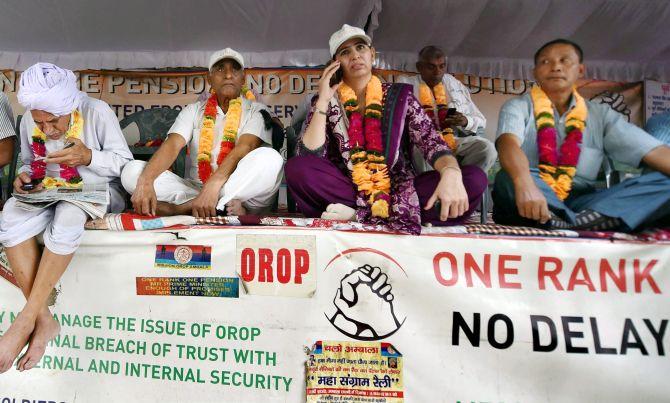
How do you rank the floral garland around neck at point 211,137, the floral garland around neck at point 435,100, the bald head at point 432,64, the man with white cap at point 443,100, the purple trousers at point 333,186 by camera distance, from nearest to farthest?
the purple trousers at point 333,186
the floral garland around neck at point 211,137
the man with white cap at point 443,100
the floral garland around neck at point 435,100
the bald head at point 432,64

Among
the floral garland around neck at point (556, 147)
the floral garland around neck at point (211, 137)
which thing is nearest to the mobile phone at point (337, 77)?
the floral garland around neck at point (211, 137)

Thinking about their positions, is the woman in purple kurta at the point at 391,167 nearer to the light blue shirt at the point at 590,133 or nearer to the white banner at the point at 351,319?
the white banner at the point at 351,319

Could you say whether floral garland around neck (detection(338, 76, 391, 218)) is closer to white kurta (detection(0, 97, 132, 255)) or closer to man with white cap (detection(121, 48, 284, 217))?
man with white cap (detection(121, 48, 284, 217))

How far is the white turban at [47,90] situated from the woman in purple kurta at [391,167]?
42.4 inches

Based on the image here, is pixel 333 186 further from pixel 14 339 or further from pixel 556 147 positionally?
pixel 14 339

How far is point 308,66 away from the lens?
4.29 m

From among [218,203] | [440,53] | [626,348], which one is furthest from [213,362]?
[440,53]

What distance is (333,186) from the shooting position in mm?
2123

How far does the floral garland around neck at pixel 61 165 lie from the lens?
2172 millimetres

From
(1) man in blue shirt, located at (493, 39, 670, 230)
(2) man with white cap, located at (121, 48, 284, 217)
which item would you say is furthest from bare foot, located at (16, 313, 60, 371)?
(1) man in blue shirt, located at (493, 39, 670, 230)

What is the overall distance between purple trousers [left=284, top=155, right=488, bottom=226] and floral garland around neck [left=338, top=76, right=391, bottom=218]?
0.08m

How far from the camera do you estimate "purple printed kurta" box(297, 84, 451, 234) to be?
205 centimetres

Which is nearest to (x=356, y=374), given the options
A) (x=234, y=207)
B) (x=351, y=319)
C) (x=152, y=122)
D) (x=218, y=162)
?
(x=351, y=319)

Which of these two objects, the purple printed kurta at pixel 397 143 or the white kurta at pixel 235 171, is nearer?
the purple printed kurta at pixel 397 143
